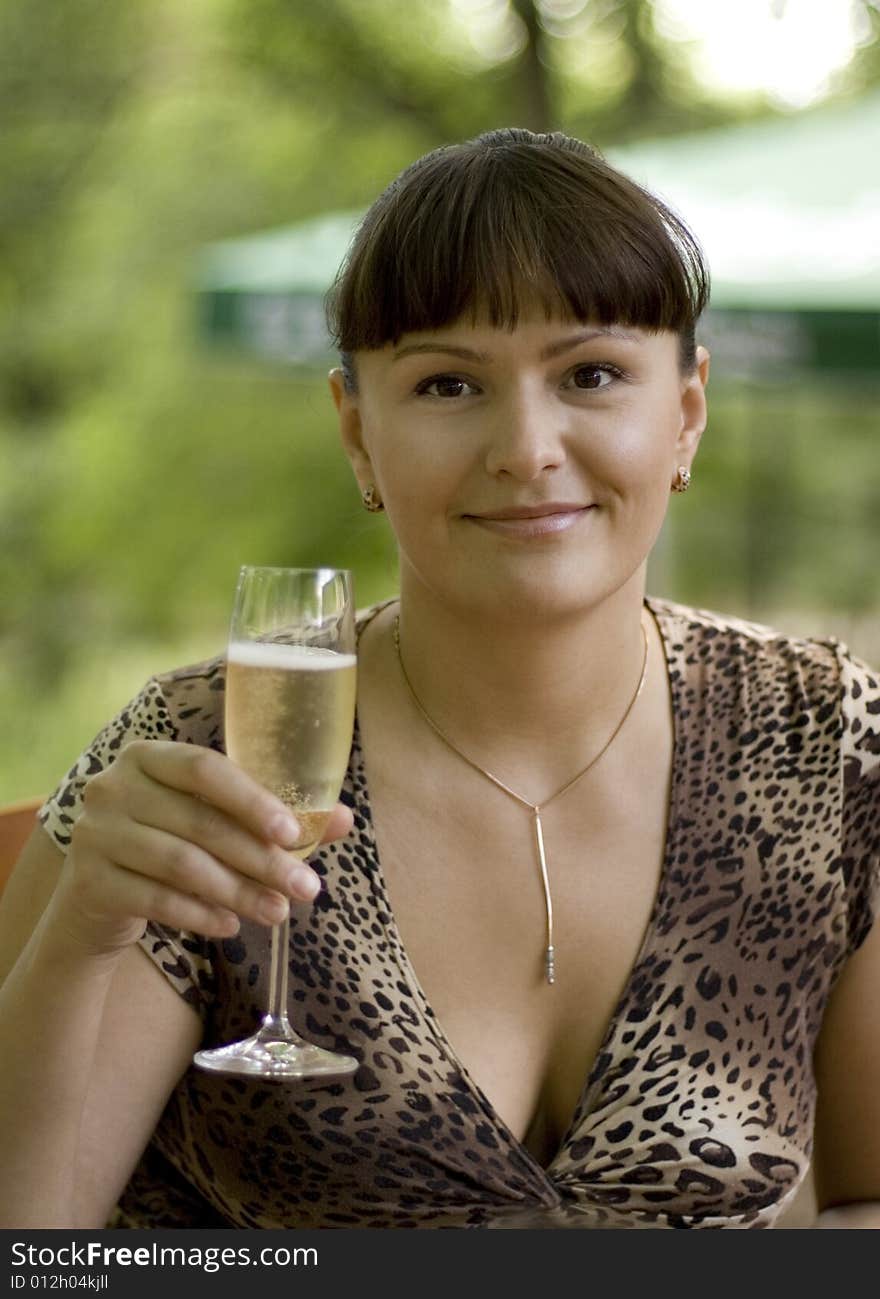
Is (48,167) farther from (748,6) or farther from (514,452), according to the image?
(514,452)

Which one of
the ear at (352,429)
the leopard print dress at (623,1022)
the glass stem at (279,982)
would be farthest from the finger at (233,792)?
the ear at (352,429)

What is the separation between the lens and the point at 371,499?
210 centimetres

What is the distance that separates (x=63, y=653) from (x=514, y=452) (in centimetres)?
1197

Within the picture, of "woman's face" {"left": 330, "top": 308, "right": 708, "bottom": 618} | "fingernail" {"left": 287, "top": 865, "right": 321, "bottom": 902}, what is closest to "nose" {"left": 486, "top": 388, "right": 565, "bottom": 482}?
"woman's face" {"left": 330, "top": 308, "right": 708, "bottom": 618}

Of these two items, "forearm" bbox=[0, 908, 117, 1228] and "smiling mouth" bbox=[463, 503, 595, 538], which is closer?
"forearm" bbox=[0, 908, 117, 1228]

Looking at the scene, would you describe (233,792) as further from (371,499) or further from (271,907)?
(371,499)


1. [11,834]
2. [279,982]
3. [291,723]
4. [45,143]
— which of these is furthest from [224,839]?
[45,143]

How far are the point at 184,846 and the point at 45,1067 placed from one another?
34 cm

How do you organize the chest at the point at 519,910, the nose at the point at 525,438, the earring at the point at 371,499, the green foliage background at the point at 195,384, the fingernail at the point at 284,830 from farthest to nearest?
the green foliage background at the point at 195,384
the earring at the point at 371,499
the chest at the point at 519,910
the nose at the point at 525,438
the fingernail at the point at 284,830

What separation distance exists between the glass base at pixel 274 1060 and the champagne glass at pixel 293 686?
3 centimetres

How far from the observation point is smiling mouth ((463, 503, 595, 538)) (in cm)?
182

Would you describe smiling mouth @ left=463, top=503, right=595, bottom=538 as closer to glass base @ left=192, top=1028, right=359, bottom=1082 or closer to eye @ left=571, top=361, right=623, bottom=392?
eye @ left=571, top=361, right=623, bottom=392

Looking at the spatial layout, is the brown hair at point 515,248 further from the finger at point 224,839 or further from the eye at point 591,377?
the finger at point 224,839

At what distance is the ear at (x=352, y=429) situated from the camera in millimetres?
2053
